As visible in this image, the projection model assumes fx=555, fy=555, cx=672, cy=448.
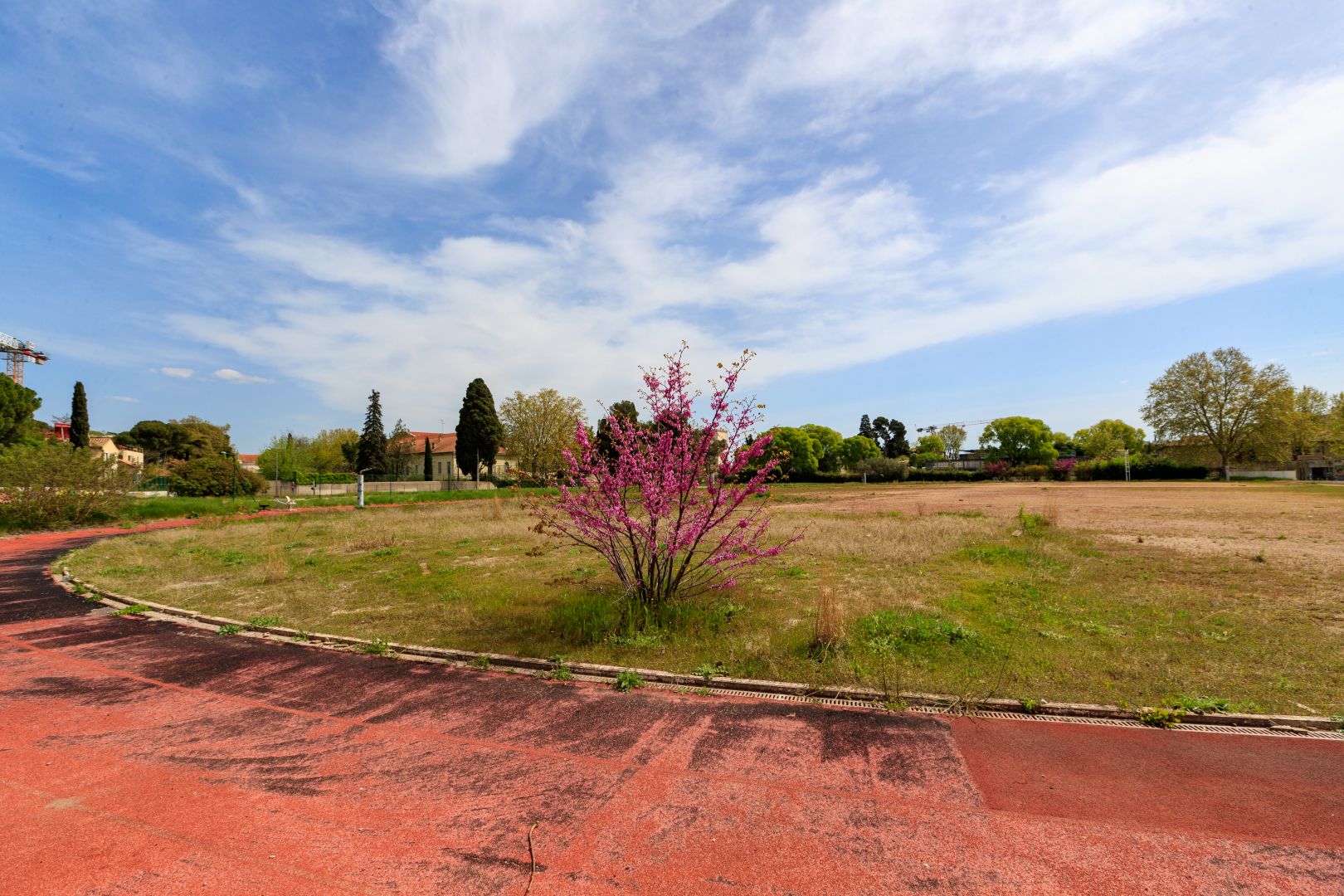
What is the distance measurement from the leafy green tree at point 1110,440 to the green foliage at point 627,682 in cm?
11830

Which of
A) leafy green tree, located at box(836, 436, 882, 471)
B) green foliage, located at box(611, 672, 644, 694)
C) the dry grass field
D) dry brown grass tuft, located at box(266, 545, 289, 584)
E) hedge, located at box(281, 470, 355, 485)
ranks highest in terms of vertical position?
leafy green tree, located at box(836, 436, 882, 471)

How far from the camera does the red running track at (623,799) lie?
3.16 meters

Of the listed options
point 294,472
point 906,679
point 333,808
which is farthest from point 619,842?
point 294,472

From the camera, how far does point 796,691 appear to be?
19.4 feet

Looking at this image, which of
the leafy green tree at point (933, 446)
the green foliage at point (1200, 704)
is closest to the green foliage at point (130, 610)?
the green foliage at point (1200, 704)

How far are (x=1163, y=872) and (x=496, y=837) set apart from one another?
3.88 meters

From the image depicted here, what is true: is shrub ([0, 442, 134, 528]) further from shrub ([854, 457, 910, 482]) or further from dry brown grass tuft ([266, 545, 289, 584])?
shrub ([854, 457, 910, 482])

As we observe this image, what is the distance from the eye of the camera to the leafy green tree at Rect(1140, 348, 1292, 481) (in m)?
60.6

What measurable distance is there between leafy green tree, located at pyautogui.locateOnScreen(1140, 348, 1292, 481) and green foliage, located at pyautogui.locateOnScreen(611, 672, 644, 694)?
8385cm

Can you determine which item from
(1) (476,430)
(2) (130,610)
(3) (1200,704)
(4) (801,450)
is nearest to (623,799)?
(3) (1200,704)

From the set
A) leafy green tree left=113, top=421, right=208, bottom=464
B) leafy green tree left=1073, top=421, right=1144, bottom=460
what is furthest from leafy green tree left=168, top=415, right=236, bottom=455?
leafy green tree left=1073, top=421, right=1144, bottom=460

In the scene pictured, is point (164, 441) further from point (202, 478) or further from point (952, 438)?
point (952, 438)

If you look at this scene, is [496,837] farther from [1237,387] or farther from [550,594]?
[1237,387]

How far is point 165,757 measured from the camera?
4625mm
